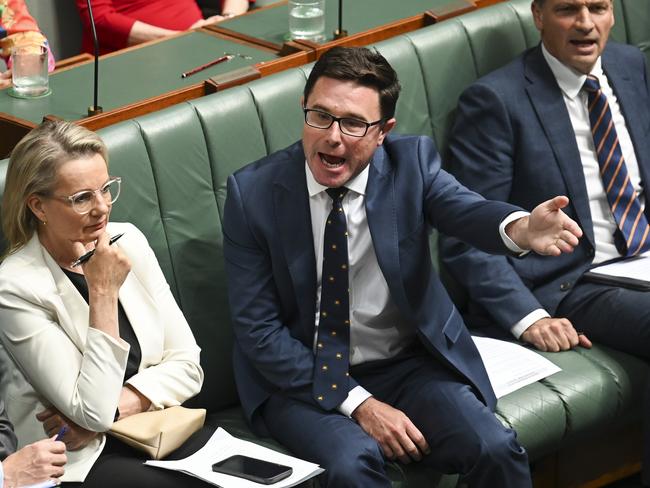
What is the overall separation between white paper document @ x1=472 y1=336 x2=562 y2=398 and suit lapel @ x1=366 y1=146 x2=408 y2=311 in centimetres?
37

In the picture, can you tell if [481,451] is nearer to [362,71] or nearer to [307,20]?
[362,71]

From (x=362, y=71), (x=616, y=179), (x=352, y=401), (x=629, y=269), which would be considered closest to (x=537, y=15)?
(x=616, y=179)

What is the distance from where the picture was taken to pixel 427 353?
3057 mm

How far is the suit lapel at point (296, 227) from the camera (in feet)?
9.54

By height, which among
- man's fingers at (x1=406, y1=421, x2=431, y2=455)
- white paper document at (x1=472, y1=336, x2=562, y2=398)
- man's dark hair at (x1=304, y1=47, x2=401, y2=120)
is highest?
man's dark hair at (x1=304, y1=47, x2=401, y2=120)

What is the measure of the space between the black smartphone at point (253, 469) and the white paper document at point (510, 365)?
66 centimetres

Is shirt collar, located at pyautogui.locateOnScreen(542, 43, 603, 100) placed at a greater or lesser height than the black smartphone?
greater

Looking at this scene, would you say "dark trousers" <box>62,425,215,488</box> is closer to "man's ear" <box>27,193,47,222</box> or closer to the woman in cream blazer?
the woman in cream blazer

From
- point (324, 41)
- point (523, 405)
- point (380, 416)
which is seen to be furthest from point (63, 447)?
point (324, 41)

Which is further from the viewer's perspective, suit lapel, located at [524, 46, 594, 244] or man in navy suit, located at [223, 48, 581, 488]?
suit lapel, located at [524, 46, 594, 244]

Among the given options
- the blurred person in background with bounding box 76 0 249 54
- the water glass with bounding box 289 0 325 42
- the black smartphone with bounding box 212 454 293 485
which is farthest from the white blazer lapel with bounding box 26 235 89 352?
the blurred person in background with bounding box 76 0 249 54

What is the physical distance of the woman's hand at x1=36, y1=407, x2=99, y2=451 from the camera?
8.69 ft

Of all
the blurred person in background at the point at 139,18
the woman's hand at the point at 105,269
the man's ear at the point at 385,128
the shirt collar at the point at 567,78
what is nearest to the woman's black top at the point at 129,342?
the woman's hand at the point at 105,269

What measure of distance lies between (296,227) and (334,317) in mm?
217
